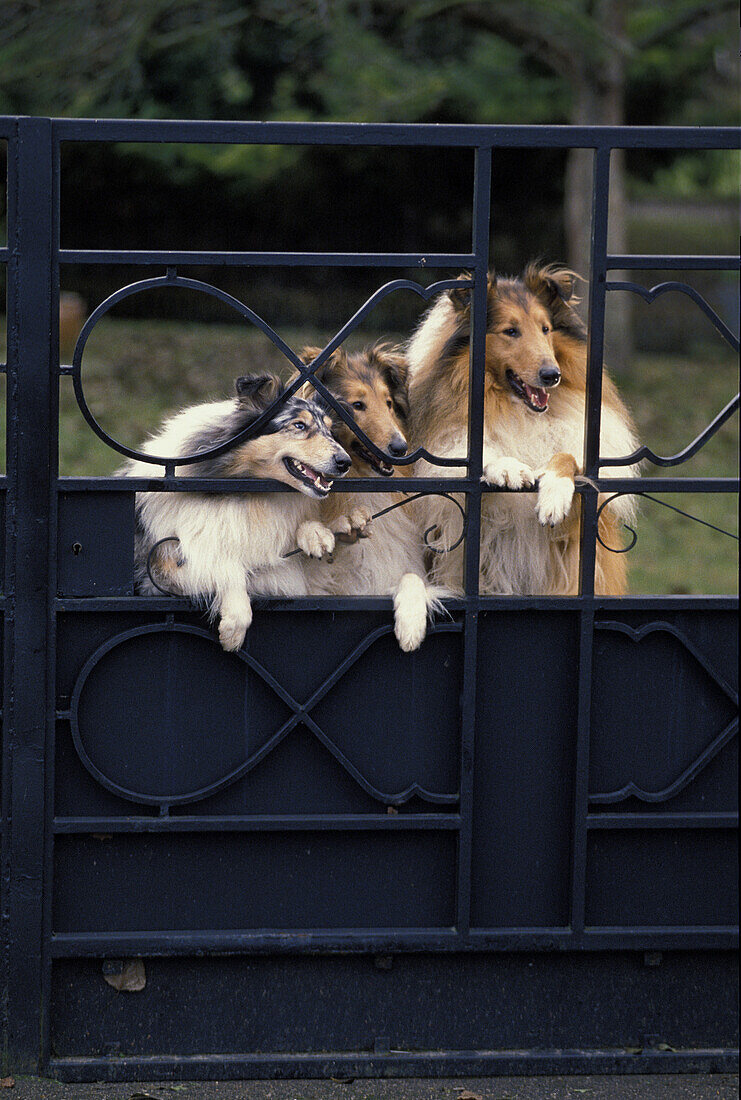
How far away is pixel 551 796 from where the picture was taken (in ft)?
11.3

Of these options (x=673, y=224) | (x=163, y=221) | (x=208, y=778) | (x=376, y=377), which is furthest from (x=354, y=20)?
(x=208, y=778)

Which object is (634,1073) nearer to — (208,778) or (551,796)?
(551,796)

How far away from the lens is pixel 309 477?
3.31 meters

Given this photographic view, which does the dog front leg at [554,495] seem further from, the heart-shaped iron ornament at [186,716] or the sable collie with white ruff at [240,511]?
the sable collie with white ruff at [240,511]

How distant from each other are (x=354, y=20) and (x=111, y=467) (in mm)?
6179

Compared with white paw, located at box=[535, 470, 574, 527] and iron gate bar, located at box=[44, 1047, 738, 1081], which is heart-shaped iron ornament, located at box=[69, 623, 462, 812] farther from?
iron gate bar, located at box=[44, 1047, 738, 1081]

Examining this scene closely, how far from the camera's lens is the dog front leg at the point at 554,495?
3283 millimetres

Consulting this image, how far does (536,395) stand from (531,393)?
0.7 inches

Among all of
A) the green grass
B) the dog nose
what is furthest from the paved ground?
the green grass

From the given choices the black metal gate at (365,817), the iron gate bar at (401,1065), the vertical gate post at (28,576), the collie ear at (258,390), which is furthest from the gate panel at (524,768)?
the vertical gate post at (28,576)

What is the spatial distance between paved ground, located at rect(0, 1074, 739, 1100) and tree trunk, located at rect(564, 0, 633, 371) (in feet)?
30.2

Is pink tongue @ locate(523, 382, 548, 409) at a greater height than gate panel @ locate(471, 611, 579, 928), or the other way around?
pink tongue @ locate(523, 382, 548, 409)

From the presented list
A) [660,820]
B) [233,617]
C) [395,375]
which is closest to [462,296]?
[395,375]

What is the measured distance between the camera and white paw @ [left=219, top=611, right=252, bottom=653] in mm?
3254
